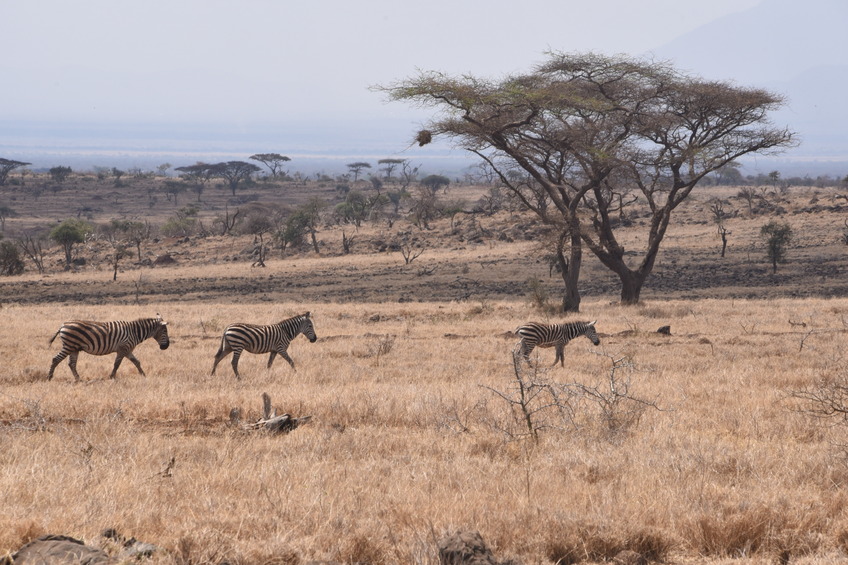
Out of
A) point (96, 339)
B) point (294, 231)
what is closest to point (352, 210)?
point (294, 231)

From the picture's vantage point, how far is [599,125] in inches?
991

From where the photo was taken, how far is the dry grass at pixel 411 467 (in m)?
5.08

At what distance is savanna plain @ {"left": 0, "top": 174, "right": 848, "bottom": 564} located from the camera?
5105 millimetres

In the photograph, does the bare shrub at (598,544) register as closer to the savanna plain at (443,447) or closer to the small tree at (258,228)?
the savanna plain at (443,447)

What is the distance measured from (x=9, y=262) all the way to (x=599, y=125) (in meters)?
37.6

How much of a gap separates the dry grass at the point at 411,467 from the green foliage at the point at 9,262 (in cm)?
3747

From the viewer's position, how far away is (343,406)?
927 cm

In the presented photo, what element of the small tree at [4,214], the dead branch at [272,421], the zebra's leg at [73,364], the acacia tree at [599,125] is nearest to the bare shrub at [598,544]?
the dead branch at [272,421]

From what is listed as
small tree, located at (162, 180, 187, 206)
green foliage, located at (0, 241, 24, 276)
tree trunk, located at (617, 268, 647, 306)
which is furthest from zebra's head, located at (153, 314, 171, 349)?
small tree, located at (162, 180, 187, 206)

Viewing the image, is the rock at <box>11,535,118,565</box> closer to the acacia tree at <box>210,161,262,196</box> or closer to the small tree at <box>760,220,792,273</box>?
the small tree at <box>760,220,792,273</box>

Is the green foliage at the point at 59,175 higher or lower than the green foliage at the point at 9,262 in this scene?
higher

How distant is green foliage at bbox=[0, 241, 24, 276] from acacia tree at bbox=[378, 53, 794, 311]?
32538 mm

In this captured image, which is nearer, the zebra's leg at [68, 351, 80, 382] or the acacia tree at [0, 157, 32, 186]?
the zebra's leg at [68, 351, 80, 382]

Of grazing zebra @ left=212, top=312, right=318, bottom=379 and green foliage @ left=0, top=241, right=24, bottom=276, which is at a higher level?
grazing zebra @ left=212, top=312, right=318, bottom=379
